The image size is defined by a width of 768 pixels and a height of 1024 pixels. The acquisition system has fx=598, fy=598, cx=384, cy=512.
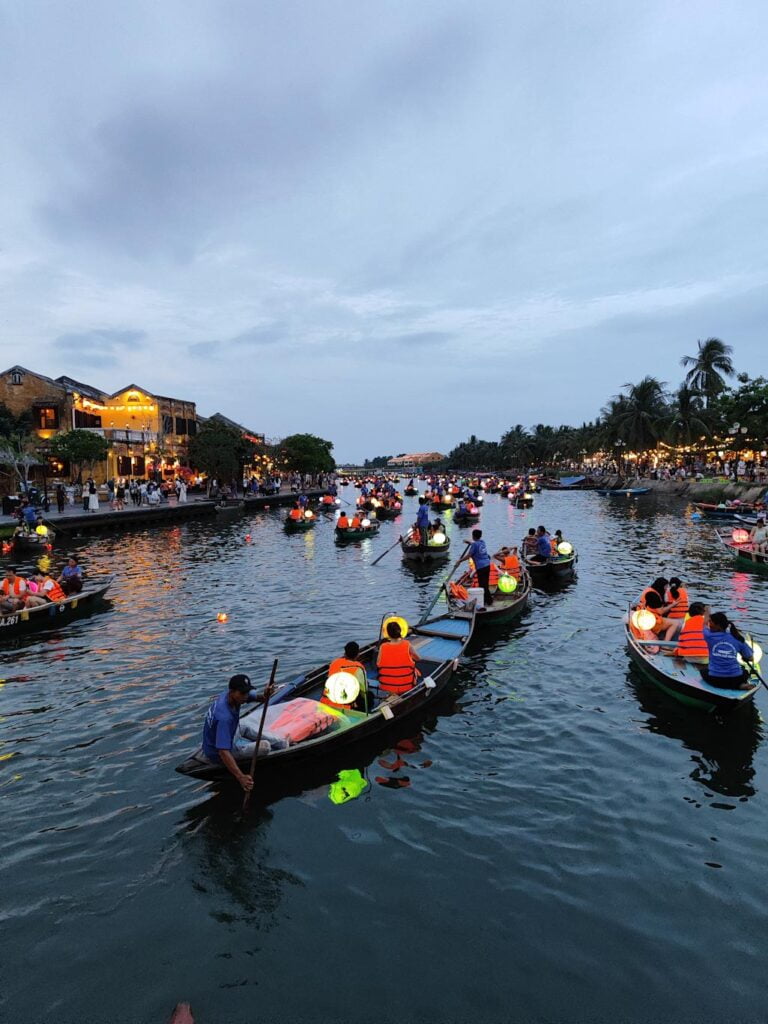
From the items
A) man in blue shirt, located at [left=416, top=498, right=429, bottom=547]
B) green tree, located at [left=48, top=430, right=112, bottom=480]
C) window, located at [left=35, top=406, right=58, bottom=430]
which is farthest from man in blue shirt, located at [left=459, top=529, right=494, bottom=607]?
window, located at [left=35, top=406, right=58, bottom=430]

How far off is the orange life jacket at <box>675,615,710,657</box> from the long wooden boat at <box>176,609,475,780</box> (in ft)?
16.4

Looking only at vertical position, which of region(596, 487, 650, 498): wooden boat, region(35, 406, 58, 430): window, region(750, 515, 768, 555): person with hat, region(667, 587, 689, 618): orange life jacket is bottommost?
region(667, 587, 689, 618): orange life jacket

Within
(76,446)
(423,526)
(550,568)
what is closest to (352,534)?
(423,526)

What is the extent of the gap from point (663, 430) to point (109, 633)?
299 feet

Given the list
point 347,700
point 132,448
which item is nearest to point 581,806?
point 347,700

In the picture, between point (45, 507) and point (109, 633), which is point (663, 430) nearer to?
point (45, 507)

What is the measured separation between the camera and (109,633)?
19125 mm

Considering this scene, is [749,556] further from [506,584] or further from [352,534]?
[352,534]

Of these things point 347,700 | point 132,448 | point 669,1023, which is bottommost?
point 669,1023

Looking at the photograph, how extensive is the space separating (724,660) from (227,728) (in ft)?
30.7

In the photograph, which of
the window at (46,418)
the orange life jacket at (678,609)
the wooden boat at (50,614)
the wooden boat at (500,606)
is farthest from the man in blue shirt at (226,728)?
the window at (46,418)

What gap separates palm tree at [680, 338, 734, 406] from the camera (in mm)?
80500

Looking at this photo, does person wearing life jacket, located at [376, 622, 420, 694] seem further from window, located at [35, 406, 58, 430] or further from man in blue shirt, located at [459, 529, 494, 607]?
window, located at [35, 406, 58, 430]

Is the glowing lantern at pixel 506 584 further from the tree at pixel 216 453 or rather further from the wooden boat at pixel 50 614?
the tree at pixel 216 453
